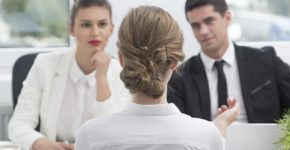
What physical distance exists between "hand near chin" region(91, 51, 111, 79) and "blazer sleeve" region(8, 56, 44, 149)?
290 millimetres

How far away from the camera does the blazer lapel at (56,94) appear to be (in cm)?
225

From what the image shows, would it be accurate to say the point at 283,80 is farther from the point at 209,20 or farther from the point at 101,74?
the point at 101,74

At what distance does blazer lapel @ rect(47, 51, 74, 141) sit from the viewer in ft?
7.38

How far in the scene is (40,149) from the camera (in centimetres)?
206

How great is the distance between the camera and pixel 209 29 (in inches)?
97.3

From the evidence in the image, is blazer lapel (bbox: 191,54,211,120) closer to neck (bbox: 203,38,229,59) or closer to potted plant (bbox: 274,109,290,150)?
neck (bbox: 203,38,229,59)

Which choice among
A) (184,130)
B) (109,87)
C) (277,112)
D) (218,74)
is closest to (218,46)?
(218,74)

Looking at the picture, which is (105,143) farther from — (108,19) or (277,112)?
(277,112)

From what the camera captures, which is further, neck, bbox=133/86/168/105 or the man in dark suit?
the man in dark suit

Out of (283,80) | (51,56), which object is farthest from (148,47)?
(283,80)

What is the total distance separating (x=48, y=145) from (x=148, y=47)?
3.45 ft

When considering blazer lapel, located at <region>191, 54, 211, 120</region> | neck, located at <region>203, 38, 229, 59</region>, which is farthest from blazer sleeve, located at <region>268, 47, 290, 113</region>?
blazer lapel, located at <region>191, 54, 211, 120</region>

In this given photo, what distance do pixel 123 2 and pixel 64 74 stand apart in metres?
0.83

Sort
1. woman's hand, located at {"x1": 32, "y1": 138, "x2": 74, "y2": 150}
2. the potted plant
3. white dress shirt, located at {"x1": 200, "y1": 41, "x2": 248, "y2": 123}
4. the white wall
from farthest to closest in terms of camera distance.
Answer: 1. the white wall
2. white dress shirt, located at {"x1": 200, "y1": 41, "x2": 248, "y2": 123}
3. woman's hand, located at {"x1": 32, "y1": 138, "x2": 74, "y2": 150}
4. the potted plant
